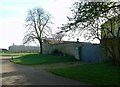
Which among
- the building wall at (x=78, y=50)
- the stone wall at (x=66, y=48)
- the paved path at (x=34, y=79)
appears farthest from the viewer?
the stone wall at (x=66, y=48)

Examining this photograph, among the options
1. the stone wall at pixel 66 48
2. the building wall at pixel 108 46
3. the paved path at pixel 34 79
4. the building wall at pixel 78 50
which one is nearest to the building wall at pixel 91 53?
the building wall at pixel 78 50

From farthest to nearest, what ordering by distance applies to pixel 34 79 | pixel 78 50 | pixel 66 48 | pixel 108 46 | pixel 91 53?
1. pixel 66 48
2. pixel 78 50
3. pixel 91 53
4. pixel 108 46
5. pixel 34 79

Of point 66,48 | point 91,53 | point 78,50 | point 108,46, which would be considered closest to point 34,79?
point 108,46

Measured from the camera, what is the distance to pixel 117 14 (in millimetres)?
19969

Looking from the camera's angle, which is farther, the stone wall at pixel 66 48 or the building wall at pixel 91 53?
the stone wall at pixel 66 48

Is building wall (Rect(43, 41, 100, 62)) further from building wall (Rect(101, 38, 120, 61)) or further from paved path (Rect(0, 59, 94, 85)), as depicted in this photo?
paved path (Rect(0, 59, 94, 85))

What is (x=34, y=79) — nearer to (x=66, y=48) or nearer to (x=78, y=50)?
(x=78, y=50)

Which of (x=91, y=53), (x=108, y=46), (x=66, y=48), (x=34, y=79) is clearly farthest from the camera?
(x=66, y=48)

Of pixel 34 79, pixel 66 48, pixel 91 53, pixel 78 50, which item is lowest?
pixel 34 79

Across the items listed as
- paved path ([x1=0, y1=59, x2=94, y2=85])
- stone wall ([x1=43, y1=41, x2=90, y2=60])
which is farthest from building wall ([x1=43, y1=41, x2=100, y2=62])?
paved path ([x1=0, y1=59, x2=94, y2=85])

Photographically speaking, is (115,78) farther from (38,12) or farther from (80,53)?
(38,12)

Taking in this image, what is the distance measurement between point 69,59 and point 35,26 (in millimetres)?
Result: 26478

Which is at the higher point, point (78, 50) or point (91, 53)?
point (78, 50)

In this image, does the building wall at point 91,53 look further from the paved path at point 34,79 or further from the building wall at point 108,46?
the paved path at point 34,79
